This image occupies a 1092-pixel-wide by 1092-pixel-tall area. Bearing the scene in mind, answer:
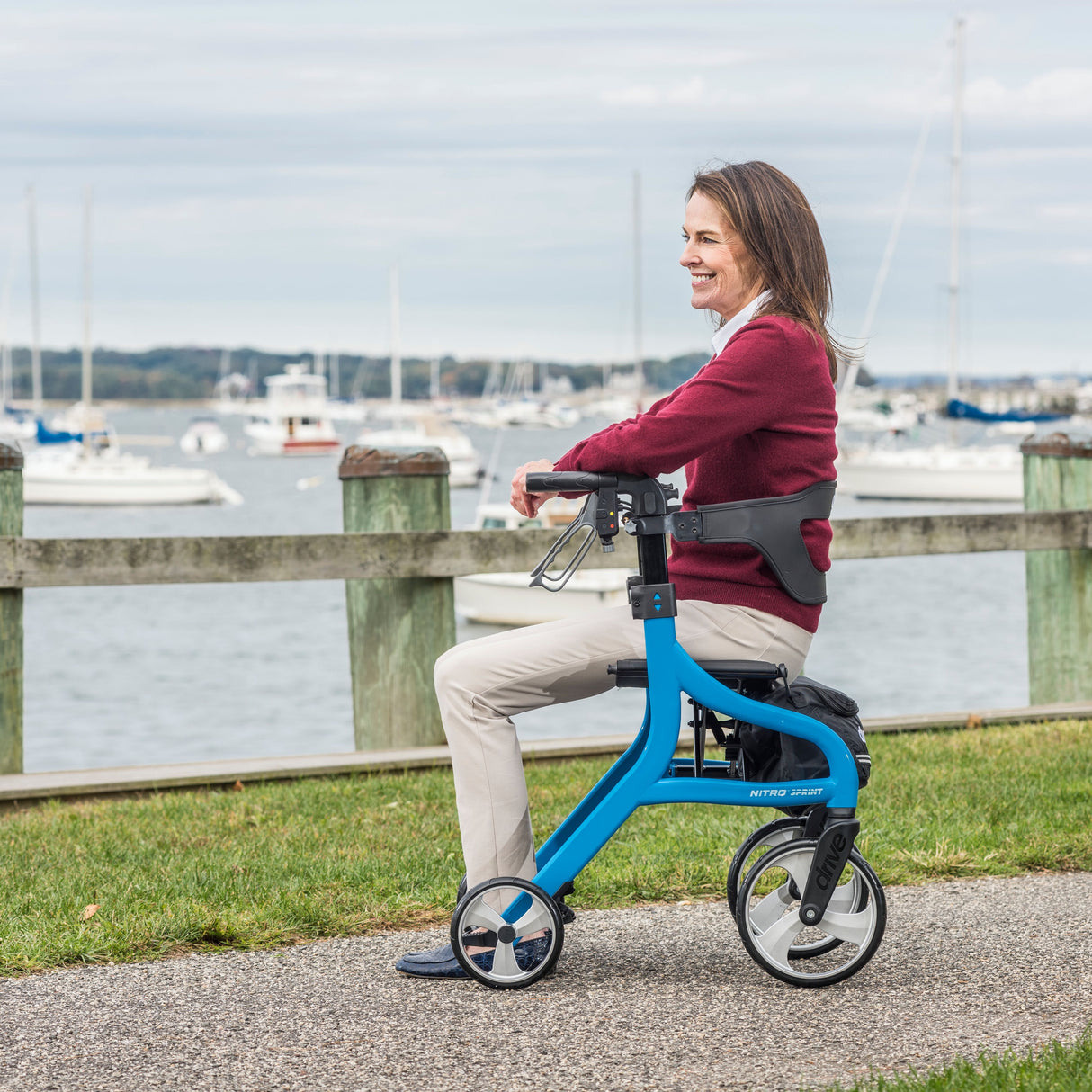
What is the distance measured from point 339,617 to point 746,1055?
28928 millimetres

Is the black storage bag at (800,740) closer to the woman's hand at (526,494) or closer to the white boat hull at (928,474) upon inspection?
the woman's hand at (526,494)

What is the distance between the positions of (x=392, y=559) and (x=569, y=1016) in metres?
2.78

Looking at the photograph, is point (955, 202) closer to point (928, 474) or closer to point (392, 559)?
point (928, 474)

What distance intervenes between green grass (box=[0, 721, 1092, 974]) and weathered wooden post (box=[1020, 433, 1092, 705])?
120cm

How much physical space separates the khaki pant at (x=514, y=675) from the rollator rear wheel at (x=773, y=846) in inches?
14.6

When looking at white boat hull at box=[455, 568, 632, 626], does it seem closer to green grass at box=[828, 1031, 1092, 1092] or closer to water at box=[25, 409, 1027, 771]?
water at box=[25, 409, 1027, 771]

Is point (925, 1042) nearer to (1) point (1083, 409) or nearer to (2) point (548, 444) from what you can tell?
(1) point (1083, 409)

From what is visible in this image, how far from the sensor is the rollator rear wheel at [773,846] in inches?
130

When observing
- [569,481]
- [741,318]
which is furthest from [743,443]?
[569,481]

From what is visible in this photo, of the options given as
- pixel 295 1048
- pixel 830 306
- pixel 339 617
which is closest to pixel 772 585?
pixel 830 306

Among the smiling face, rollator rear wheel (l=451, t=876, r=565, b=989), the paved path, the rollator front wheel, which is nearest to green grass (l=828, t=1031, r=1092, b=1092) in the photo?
the paved path

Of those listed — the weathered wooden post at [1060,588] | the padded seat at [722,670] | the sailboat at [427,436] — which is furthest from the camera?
the sailboat at [427,436]

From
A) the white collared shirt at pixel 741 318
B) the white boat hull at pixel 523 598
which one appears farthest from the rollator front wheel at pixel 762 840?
the white boat hull at pixel 523 598

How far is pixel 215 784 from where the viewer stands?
221 inches
